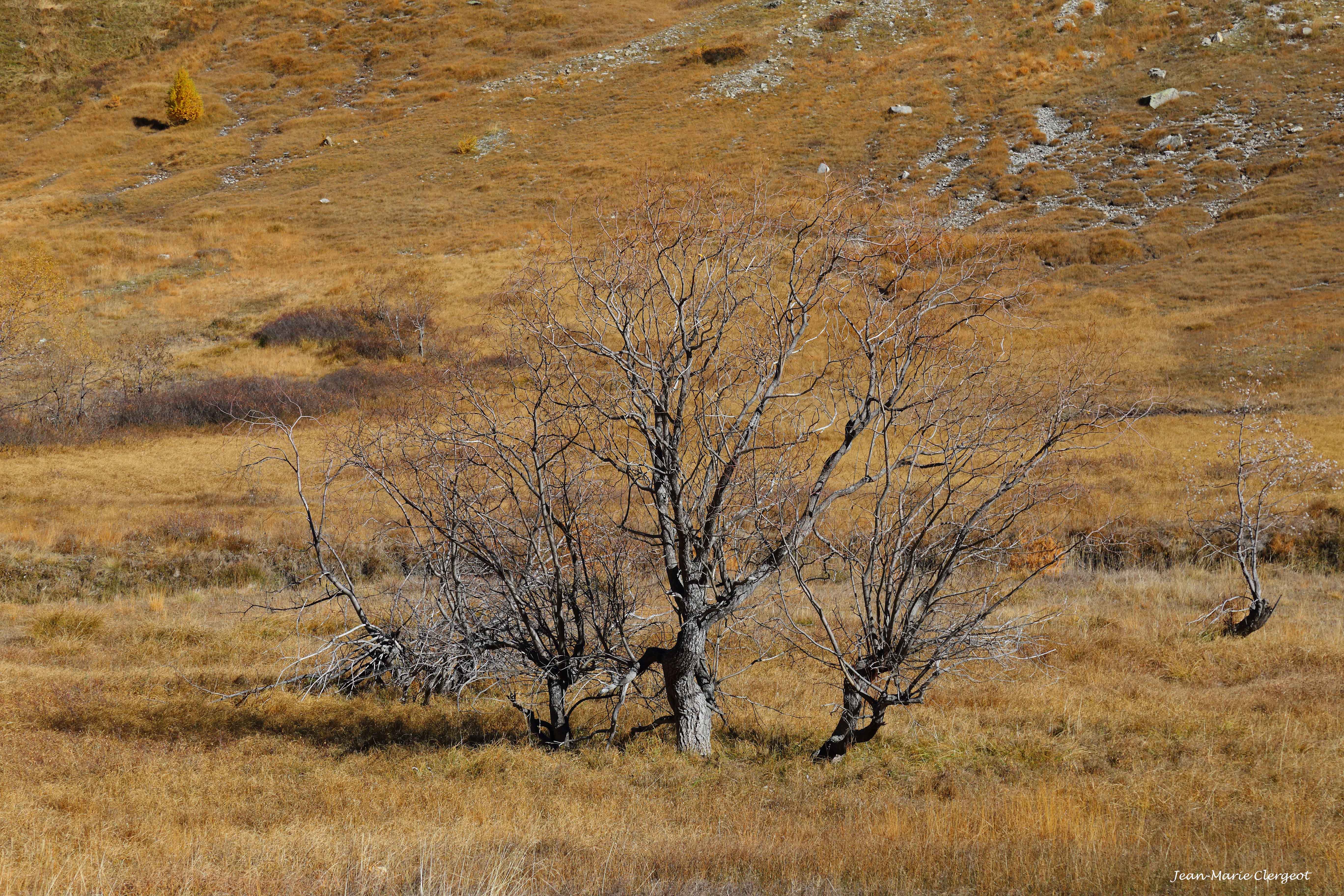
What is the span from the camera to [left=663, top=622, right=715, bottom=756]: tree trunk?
8.27 meters

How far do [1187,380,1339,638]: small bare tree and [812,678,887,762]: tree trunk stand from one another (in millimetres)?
6476

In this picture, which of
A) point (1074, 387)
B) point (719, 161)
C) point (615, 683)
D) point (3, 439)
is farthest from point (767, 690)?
point (719, 161)

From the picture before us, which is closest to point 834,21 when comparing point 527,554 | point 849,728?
point 527,554

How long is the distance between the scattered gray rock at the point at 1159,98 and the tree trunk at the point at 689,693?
56247 millimetres

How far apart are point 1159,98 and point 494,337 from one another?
42146 millimetres

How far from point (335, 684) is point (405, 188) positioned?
1802 inches

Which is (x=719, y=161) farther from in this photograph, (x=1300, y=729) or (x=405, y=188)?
(x=1300, y=729)

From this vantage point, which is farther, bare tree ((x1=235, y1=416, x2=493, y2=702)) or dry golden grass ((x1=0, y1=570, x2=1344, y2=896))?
bare tree ((x1=235, y1=416, x2=493, y2=702))

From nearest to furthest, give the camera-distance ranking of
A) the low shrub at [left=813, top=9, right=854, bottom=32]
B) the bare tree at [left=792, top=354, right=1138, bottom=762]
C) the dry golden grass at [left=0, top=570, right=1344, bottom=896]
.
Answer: the dry golden grass at [left=0, top=570, right=1344, bottom=896], the bare tree at [left=792, top=354, right=1138, bottom=762], the low shrub at [left=813, top=9, right=854, bottom=32]

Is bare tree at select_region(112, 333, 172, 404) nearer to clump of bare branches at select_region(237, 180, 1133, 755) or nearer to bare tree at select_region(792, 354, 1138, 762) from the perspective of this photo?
clump of bare branches at select_region(237, 180, 1133, 755)

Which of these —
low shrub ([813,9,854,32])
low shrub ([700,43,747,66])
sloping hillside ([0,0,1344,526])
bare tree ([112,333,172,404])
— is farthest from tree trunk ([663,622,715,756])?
low shrub ([813,9,854,32])

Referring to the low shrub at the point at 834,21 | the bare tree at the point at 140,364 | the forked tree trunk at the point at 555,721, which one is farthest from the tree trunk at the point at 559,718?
the low shrub at the point at 834,21

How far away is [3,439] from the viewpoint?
25.0 meters

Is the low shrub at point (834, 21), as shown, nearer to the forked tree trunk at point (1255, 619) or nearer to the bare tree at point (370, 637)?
the bare tree at point (370, 637)
